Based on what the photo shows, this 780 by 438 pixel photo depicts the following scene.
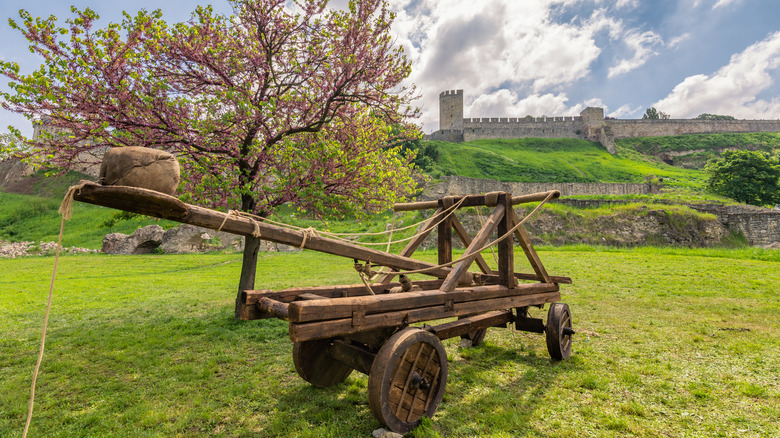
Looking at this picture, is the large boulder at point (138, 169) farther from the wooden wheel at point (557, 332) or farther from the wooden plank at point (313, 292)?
the wooden wheel at point (557, 332)

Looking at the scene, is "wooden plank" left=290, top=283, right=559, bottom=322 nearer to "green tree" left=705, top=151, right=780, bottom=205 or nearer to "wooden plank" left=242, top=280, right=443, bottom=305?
"wooden plank" left=242, top=280, right=443, bottom=305

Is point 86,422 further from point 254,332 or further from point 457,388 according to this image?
point 457,388

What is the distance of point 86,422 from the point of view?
12.7ft

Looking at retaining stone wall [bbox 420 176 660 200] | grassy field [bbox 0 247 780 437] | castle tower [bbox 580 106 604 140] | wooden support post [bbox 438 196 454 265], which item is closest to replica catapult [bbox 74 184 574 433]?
grassy field [bbox 0 247 780 437]

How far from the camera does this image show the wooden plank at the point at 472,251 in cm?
421

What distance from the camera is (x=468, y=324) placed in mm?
4559

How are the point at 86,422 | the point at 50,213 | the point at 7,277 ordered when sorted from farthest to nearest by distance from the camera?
the point at 50,213 < the point at 7,277 < the point at 86,422

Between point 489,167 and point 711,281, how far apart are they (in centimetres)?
4752

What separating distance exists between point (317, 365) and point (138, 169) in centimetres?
312

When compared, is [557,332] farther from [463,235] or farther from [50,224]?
[50,224]

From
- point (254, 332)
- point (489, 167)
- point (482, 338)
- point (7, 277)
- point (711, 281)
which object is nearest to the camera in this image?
point (482, 338)

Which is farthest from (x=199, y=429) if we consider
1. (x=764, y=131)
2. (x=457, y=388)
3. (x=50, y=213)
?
(x=764, y=131)

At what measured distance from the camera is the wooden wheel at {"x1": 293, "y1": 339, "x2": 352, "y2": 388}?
437cm

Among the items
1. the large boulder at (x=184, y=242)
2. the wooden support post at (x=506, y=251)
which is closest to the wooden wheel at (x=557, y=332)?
the wooden support post at (x=506, y=251)
